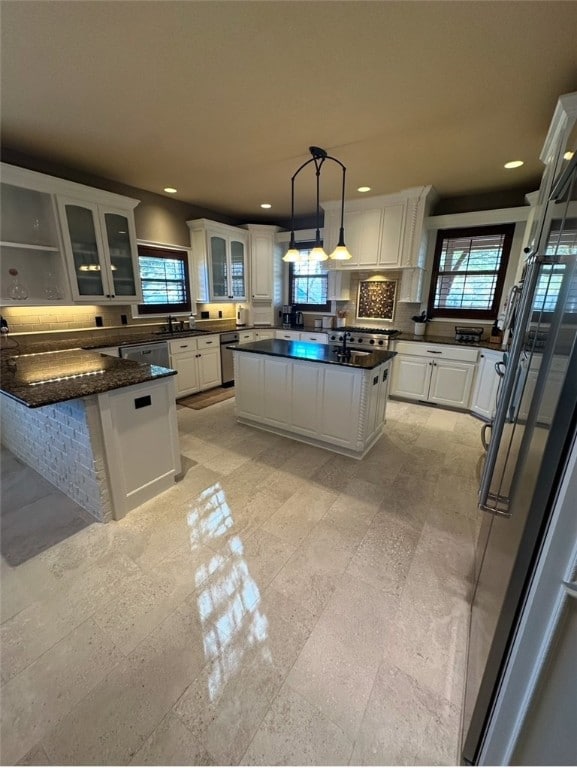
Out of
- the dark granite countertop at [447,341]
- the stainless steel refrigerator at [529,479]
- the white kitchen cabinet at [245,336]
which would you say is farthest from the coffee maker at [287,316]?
the stainless steel refrigerator at [529,479]

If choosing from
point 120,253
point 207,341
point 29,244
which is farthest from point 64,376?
point 207,341

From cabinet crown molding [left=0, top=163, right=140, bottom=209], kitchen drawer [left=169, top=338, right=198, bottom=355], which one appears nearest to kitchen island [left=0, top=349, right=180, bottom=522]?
kitchen drawer [left=169, top=338, right=198, bottom=355]

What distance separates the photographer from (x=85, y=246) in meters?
3.36

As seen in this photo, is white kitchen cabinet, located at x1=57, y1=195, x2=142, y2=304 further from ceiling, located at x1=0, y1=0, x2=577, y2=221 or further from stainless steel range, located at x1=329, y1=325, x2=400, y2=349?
stainless steel range, located at x1=329, y1=325, x2=400, y2=349

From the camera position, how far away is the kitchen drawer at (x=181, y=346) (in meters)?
4.07

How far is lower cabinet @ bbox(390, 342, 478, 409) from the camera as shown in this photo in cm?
386

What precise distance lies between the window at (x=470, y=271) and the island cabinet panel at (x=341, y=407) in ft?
8.30

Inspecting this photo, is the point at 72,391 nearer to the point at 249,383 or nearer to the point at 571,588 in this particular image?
the point at 249,383

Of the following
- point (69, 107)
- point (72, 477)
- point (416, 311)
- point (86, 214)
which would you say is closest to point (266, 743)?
point (72, 477)

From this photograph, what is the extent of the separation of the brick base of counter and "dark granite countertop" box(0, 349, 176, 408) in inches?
4.9

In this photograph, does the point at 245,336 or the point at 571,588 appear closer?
the point at 571,588

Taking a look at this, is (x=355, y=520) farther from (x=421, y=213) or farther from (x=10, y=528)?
(x=421, y=213)

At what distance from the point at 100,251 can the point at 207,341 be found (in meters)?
1.65

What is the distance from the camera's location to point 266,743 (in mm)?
1062
